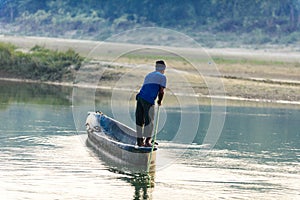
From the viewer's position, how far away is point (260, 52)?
58344mm

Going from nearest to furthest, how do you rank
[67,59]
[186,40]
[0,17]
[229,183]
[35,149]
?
[229,183]
[35,149]
[67,59]
[186,40]
[0,17]

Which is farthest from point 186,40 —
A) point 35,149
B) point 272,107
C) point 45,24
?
point 35,149

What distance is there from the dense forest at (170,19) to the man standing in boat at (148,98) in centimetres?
4640

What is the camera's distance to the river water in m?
15.3

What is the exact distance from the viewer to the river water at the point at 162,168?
15266 mm

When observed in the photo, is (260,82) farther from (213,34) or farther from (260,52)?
(213,34)

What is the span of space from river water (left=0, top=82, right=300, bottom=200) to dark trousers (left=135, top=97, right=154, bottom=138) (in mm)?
854

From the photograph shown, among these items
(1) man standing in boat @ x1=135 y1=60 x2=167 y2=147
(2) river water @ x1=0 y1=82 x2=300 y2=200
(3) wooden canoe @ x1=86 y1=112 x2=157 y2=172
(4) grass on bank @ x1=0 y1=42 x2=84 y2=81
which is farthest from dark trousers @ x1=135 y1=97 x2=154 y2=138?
(4) grass on bank @ x1=0 y1=42 x2=84 y2=81

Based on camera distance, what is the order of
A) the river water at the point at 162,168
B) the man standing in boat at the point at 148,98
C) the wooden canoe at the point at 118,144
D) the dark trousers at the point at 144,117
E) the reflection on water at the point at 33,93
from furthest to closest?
the reflection on water at the point at 33,93, the dark trousers at the point at 144,117, the man standing in boat at the point at 148,98, the wooden canoe at the point at 118,144, the river water at the point at 162,168

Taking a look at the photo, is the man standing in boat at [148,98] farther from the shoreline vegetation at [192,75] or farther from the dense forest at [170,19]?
the dense forest at [170,19]

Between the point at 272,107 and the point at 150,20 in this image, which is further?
the point at 150,20

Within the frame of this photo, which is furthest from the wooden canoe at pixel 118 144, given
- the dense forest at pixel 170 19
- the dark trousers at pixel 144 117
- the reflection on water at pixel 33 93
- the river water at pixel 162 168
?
the dense forest at pixel 170 19

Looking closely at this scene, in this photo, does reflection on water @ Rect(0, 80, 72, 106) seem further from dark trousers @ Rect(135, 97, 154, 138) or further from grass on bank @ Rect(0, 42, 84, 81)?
dark trousers @ Rect(135, 97, 154, 138)

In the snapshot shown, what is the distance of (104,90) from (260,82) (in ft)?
21.7
